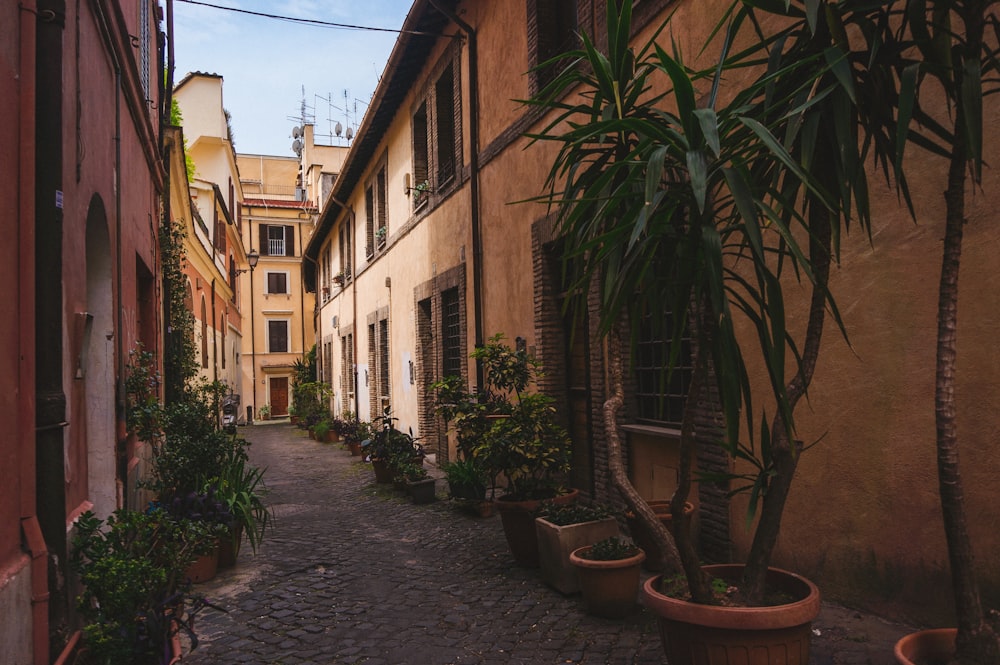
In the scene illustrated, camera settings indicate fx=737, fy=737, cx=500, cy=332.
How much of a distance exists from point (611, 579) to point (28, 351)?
11.0 ft

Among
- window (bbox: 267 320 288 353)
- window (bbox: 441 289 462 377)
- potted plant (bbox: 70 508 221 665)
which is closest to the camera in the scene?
potted plant (bbox: 70 508 221 665)

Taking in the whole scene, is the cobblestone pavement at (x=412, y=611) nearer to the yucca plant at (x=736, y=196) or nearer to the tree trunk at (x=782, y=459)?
the tree trunk at (x=782, y=459)

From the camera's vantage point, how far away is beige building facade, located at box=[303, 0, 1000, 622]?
12.5 feet

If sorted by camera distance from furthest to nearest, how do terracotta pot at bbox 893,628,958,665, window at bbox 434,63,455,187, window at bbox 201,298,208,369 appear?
window at bbox 201,298,208,369
window at bbox 434,63,455,187
terracotta pot at bbox 893,628,958,665

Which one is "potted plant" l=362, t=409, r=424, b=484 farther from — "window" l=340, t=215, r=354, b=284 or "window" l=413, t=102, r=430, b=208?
"window" l=340, t=215, r=354, b=284

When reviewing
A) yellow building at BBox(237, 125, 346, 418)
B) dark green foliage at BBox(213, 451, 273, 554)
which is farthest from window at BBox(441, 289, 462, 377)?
yellow building at BBox(237, 125, 346, 418)

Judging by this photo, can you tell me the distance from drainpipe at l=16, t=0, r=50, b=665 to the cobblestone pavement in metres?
Result: 1.50

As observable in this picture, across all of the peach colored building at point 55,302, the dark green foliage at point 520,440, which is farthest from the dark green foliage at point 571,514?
the peach colored building at point 55,302

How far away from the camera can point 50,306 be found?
10.7 ft

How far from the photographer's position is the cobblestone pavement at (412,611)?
4.14 metres

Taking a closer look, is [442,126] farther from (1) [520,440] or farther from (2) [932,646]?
(2) [932,646]

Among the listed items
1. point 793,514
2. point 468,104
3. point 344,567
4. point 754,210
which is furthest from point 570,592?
point 468,104

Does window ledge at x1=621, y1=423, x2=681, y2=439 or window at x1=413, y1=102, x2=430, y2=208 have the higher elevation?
window at x1=413, y1=102, x2=430, y2=208

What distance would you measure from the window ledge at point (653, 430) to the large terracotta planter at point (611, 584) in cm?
131
